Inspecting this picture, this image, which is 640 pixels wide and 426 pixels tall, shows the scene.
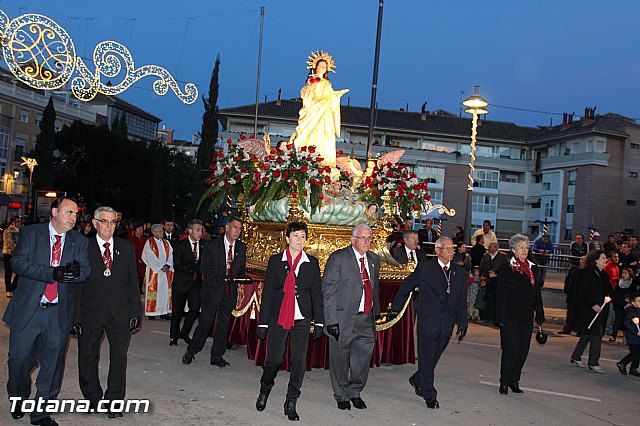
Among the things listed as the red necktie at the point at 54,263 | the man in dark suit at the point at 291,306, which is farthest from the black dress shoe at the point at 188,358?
the red necktie at the point at 54,263

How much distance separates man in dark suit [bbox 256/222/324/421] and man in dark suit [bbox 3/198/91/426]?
1.87 m

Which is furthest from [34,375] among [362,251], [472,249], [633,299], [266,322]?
[472,249]

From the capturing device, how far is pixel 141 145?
5531cm

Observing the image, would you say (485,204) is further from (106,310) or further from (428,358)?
(106,310)

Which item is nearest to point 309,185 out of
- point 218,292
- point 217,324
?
point 218,292

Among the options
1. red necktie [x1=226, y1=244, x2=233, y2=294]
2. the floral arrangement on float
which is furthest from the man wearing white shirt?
red necktie [x1=226, y1=244, x2=233, y2=294]

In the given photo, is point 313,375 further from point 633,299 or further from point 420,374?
point 633,299

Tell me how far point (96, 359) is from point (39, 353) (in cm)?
53

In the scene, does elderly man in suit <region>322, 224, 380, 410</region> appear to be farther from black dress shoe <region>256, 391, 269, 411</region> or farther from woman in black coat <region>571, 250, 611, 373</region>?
woman in black coat <region>571, 250, 611, 373</region>

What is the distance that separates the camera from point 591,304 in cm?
1077

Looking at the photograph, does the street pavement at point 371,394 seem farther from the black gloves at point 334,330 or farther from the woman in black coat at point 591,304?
the black gloves at point 334,330

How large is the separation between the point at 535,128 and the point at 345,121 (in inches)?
740

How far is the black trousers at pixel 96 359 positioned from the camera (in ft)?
21.1

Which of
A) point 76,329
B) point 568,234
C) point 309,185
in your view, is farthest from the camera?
point 568,234
